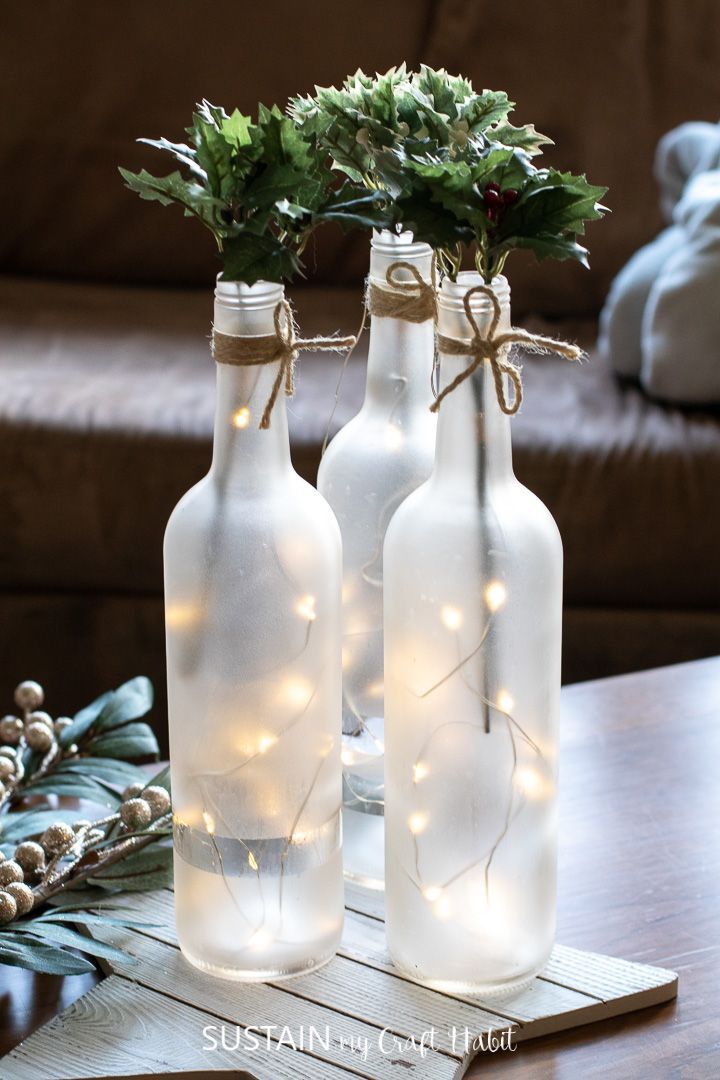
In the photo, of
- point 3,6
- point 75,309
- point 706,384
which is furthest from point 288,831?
point 3,6

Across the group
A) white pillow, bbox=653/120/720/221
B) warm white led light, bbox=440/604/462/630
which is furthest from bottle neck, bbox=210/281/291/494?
white pillow, bbox=653/120/720/221

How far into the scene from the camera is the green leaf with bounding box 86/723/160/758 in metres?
0.98

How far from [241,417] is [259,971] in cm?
30

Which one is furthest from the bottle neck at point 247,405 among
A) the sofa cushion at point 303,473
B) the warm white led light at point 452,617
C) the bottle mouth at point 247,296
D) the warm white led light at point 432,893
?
the sofa cushion at point 303,473

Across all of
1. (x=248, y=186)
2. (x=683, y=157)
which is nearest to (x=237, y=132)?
(x=248, y=186)

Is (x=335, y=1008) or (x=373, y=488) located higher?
(x=373, y=488)

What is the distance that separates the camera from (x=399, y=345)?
0.82m

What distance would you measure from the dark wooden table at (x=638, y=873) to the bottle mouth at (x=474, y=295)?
38 cm

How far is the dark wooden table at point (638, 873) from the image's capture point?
74 cm

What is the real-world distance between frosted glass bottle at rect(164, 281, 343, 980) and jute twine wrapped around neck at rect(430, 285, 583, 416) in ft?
0.29

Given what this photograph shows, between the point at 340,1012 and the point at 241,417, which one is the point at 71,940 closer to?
the point at 340,1012

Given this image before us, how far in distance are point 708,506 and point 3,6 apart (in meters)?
1.29

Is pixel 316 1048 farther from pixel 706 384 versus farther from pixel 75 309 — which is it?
pixel 75 309

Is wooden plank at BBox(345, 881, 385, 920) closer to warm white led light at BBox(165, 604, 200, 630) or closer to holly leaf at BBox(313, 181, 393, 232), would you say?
warm white led light at BBox(165, 604, 200, 630)
